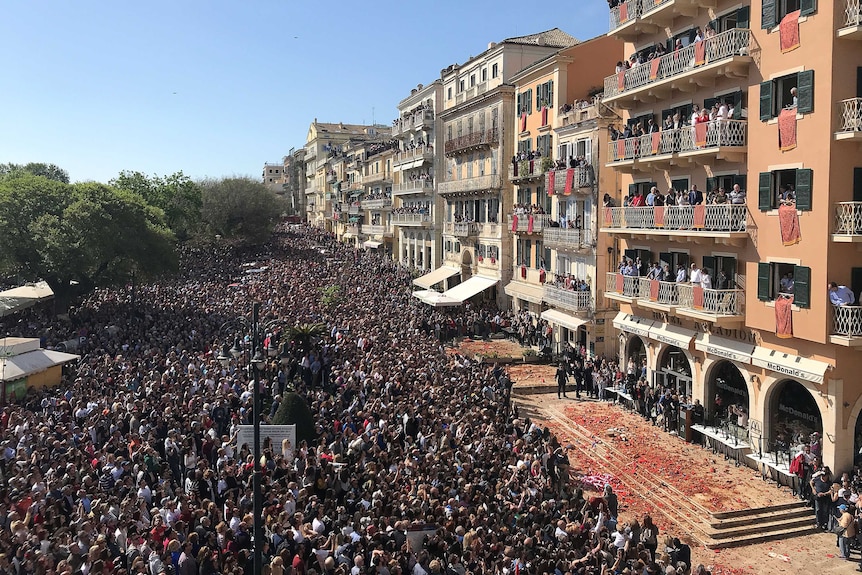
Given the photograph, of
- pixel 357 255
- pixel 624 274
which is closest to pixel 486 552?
pixel 624 274

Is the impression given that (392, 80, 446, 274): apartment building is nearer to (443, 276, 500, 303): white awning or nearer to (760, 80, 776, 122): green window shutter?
(443, 276, 500, 303): white awning

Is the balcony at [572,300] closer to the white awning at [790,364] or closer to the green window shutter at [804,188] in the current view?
the white awning at [790,364]

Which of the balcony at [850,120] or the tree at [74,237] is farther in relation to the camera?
the tree at [74,237]

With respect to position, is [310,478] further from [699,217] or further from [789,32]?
[789,32]

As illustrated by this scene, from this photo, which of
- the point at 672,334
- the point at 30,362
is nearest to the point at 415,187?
the point at 672,334

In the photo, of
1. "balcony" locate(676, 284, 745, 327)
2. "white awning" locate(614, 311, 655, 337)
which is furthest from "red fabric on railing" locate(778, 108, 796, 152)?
"white awning" locate(614, 311, 655, 337)

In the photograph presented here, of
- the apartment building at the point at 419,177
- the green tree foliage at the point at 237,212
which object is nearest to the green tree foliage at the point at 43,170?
the green tree foliage at the point at 237,212
